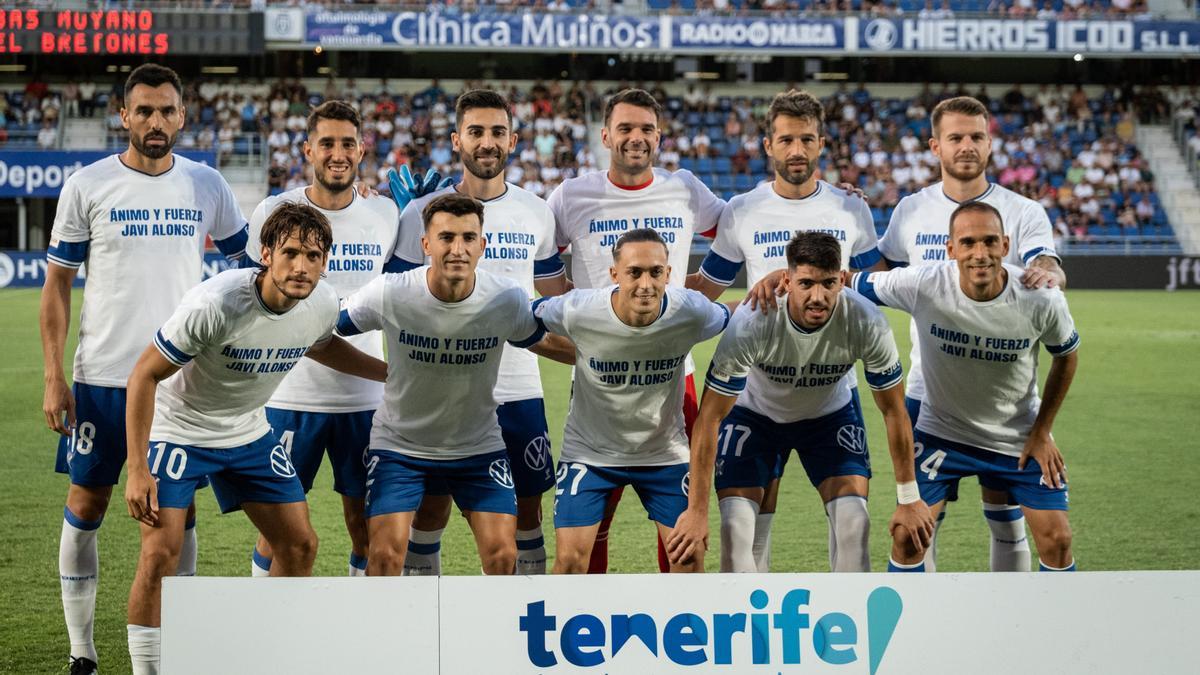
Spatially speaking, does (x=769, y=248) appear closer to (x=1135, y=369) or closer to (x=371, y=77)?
(x=1135, y=369)

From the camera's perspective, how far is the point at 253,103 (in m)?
30.9

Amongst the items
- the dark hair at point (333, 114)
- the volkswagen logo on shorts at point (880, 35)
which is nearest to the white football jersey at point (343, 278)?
the dark hair at point (333, 114)

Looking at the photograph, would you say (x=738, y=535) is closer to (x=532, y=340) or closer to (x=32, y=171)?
(x=532, y=340)

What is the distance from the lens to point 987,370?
5016 mm

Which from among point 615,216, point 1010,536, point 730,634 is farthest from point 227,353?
point 1010,536

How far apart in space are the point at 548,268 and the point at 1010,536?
233 centimetres

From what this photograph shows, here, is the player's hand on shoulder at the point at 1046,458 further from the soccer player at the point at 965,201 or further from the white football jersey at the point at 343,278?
the white football jersey at the point at 343,278

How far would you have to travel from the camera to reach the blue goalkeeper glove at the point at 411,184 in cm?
555

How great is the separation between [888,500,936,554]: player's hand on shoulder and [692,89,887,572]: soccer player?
0.61m

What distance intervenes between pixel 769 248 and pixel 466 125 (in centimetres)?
140

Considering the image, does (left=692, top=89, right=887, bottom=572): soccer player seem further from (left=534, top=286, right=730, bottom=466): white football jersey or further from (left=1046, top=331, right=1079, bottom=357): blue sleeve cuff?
(left=1046, top=331, right=1079, bottom=357): blue sleeve cuff

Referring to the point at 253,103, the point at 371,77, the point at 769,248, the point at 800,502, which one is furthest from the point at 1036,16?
the point at 769,248

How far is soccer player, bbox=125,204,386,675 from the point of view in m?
4.23

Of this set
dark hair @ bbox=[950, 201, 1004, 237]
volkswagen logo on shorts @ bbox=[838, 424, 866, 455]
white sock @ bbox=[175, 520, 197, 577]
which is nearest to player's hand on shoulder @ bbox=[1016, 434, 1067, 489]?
volkswagen logo on shorts @ bbox=[838, 424, 866, 455]
